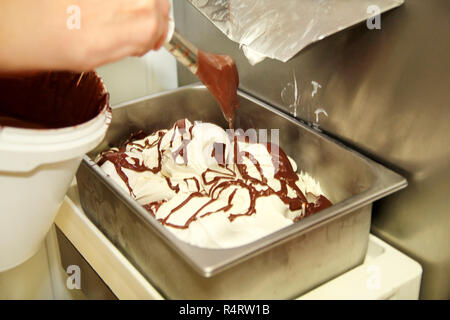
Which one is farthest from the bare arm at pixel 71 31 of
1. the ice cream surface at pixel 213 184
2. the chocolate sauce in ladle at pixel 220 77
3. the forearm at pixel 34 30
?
the ice cream surface at pixel 213 184

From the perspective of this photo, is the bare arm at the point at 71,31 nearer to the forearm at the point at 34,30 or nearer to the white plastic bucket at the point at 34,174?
the forearm at the point at 34,30

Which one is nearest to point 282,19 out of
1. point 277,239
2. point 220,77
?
point 220,77

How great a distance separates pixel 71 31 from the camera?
704 mm

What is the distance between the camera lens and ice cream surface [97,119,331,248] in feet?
3.29

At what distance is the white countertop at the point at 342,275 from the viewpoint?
0.98 metres

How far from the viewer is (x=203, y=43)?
1508mm

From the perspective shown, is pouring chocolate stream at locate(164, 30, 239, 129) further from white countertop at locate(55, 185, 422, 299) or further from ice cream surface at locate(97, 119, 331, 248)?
white countertop at locate(55, 185, 422, 299)

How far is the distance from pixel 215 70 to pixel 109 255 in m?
0.44

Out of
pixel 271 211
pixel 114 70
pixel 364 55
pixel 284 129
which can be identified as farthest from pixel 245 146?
pixel 114 70

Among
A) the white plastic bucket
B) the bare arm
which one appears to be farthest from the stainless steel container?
the bare arm

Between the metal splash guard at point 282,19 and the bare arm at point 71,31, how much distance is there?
33 cm

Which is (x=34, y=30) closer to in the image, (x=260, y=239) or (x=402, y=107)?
(x=260, y=239)

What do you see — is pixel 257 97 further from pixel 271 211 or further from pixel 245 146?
pixel 271 211

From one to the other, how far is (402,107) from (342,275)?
1.16 feet
